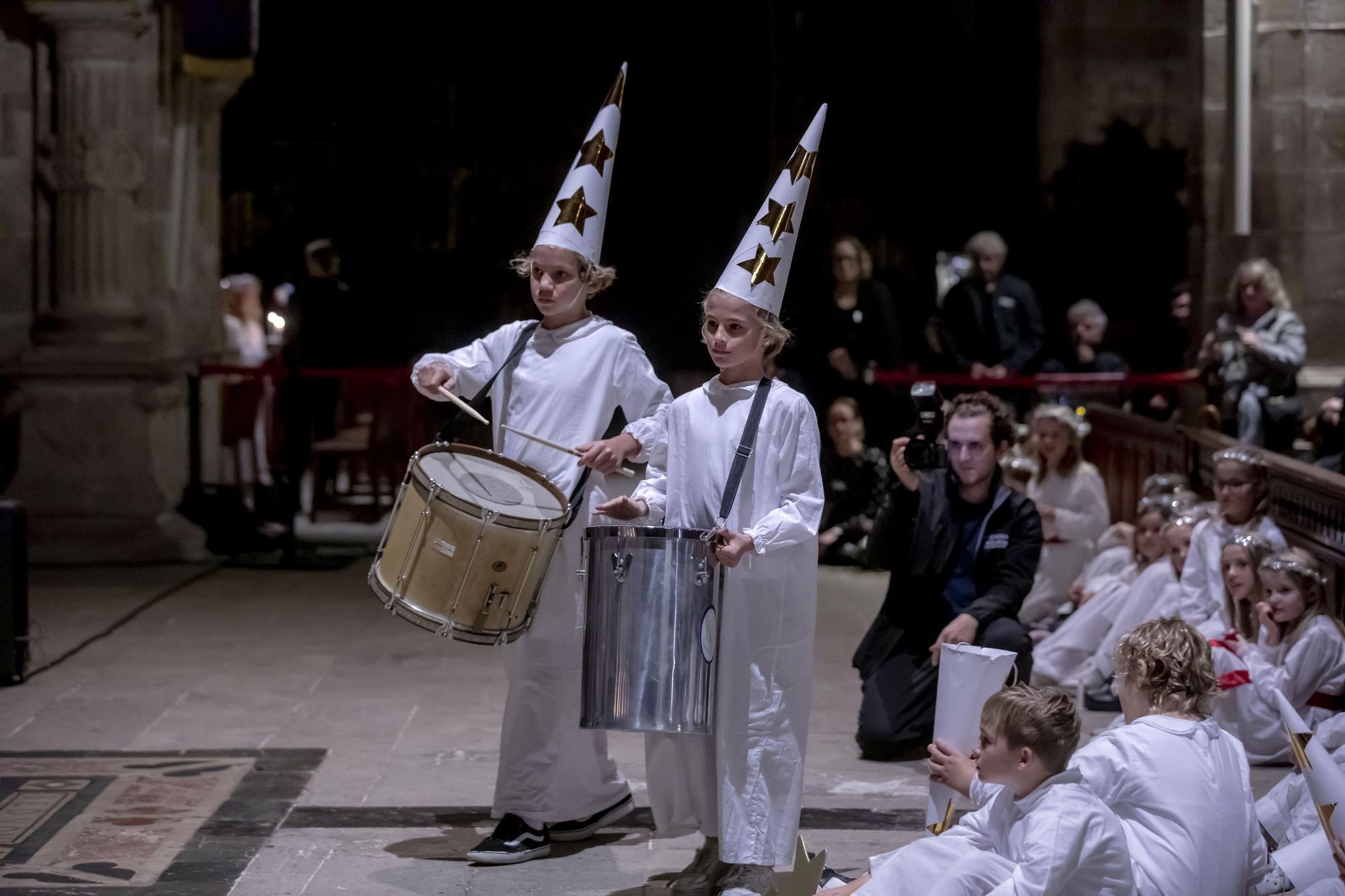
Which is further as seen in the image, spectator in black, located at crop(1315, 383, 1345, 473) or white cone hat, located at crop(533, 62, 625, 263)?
spectator in black, located at crop(1315, 383, 1345, 473)

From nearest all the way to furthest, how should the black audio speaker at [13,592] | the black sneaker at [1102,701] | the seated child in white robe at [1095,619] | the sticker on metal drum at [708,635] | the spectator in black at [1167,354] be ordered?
1. the sticker on metal drum at [708,635]
2. the black sneaker at [1102,701]
3. the black audio speaker at [13,592]
4. the seated child in white robe at [1095,619]
5. the spectator in black at [1167,354]

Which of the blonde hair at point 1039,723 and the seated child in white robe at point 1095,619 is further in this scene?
the seated child in white robe at point 1095,619

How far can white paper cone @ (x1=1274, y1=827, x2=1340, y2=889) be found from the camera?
13.4 feet

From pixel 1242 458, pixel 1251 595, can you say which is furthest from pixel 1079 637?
pixel 1251 595

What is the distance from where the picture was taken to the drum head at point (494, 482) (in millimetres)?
4770

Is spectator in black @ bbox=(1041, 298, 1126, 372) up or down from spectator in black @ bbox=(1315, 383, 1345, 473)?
up

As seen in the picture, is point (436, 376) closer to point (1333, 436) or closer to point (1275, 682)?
point (1275, 682)

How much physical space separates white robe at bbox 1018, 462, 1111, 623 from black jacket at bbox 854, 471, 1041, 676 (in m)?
2.19

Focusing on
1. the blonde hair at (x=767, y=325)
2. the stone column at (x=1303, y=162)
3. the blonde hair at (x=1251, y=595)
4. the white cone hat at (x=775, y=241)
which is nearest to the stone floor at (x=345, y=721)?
the blonde hair at (x=1251, y=595)

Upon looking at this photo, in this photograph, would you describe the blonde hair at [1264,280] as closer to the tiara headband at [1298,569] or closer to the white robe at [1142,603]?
the white robe at [1142,603]

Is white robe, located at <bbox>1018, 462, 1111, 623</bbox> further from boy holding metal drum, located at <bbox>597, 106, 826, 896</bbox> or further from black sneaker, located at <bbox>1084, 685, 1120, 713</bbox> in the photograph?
boy holding metal drum, located at <bbox>597, 106, 826, 896</bbox>

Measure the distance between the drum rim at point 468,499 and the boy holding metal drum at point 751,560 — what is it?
0.17 meters

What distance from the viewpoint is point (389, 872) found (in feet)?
16.1

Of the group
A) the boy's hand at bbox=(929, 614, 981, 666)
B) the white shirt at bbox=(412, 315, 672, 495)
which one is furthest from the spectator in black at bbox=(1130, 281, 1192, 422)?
the white shirt at bbox=(412, 315, 672, 495)
